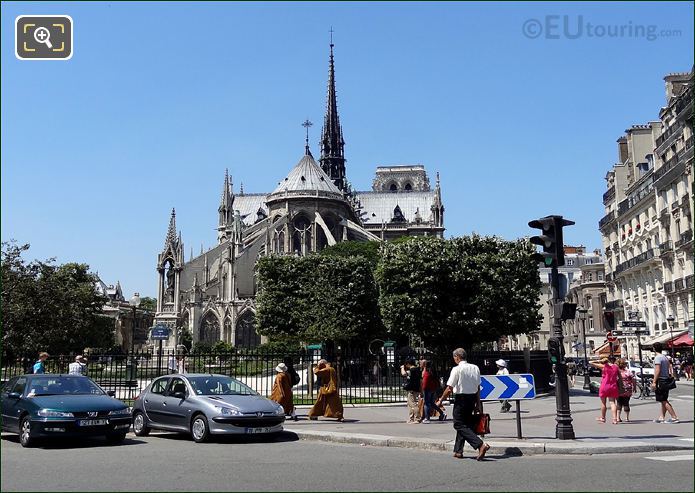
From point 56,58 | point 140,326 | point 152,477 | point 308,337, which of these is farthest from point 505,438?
point 140,326

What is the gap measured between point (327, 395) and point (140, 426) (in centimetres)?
442

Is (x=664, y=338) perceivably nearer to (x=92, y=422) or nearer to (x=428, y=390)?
(x=428, y=390)

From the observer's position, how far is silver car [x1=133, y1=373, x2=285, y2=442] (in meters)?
13.0

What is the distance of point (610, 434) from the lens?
44.8 ft

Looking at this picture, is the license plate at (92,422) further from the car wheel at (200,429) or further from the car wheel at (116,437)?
the car wheel at (200,429)

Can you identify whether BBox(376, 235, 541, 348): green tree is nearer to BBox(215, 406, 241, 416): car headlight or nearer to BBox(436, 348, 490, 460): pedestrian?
BBox(215, 406, 241, 416): car headlight

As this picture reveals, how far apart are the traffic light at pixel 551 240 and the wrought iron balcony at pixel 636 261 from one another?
39467mm

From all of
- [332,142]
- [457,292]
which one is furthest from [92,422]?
[332,142]

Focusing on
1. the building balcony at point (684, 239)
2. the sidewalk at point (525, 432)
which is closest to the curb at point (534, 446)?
the sidewalk at point (525, 432)

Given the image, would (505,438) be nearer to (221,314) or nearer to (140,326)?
(221,314)

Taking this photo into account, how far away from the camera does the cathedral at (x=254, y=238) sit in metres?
86.6

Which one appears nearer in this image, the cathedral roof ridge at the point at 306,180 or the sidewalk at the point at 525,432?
the sidewalk at the point at 525,432

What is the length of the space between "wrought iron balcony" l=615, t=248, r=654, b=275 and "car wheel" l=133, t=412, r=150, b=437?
42.6m

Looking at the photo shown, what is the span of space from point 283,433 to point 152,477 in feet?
18.5
